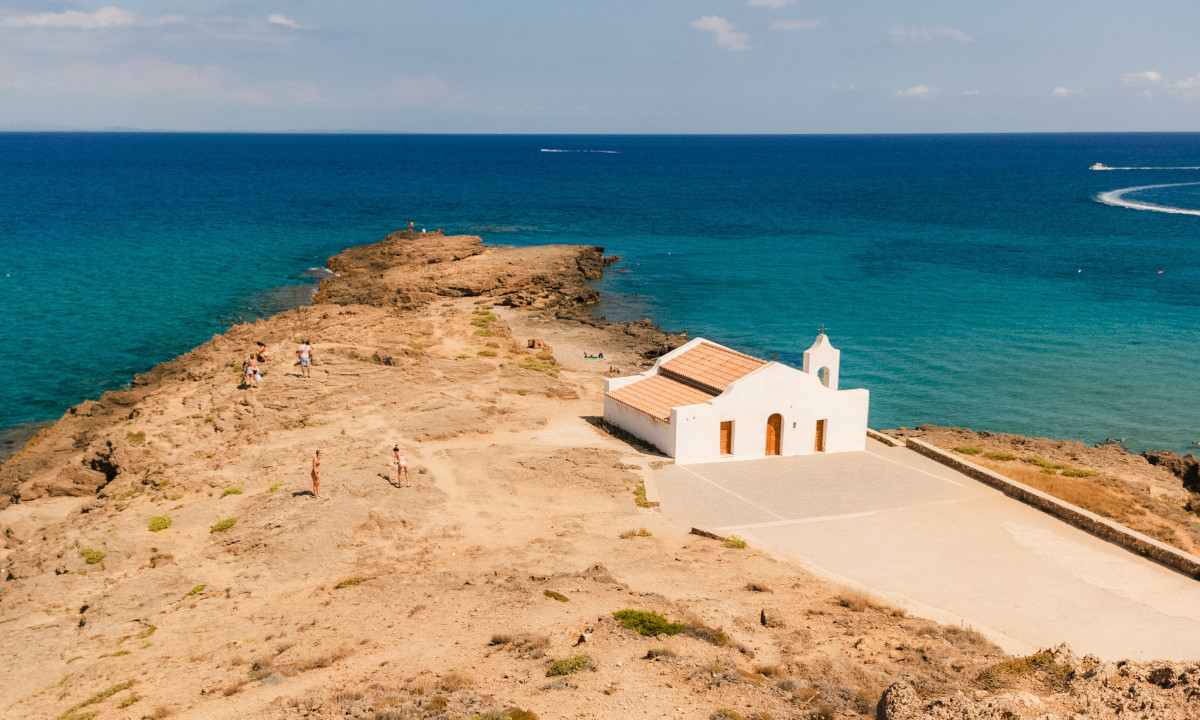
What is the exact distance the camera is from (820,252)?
8306cm

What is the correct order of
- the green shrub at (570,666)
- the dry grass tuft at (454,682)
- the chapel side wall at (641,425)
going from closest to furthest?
the dry grass tuft at (454,682) < the green shrub at (570,666) < the chapel side wall at (641,425)

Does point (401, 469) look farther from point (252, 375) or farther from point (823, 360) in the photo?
point (823, 360)

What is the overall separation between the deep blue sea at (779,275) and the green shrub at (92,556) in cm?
1950

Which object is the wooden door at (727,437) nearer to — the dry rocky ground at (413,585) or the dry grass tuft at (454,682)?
the dry rocky ground at (413,585)

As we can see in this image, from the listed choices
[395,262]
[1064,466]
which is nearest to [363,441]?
[1064,466]

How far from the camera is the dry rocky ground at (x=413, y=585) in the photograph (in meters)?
13.8

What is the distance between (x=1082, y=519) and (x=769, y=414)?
9336 mm

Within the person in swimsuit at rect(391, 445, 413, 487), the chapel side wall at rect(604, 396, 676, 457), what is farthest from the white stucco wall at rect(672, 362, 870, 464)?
the person in swimsuit at rect(391, 445, 413, 487)

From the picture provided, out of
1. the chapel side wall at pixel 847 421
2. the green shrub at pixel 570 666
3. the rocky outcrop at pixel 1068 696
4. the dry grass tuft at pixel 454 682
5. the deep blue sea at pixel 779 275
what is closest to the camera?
the rocky outcrop at pixel 1068 696

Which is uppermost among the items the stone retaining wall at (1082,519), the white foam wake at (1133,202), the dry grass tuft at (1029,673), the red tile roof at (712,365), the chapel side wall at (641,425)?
the white foam wake at (1133,202)

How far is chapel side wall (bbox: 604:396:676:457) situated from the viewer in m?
28.4

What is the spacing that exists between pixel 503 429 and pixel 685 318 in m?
28.4

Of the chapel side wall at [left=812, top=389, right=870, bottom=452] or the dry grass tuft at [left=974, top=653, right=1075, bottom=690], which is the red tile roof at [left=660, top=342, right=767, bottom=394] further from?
the dry grass tuft at [left=974, top=653, right=1075, bottom=690]

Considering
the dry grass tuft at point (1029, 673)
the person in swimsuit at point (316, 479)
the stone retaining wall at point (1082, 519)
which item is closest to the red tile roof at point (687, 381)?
the stone retaining wall at point (1082, 519)
